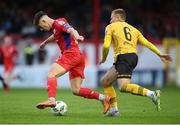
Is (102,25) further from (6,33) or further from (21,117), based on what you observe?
(21,117)

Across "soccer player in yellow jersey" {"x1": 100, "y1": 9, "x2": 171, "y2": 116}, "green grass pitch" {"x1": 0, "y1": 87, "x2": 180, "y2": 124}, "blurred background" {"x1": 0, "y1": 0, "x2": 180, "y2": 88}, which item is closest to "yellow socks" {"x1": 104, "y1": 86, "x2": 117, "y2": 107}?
"soccer player in yellow jersey" {"x1": 100, "y1": 9, "x2": 171, "y2": 116}

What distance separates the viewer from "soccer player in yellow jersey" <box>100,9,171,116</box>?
16.4 meters

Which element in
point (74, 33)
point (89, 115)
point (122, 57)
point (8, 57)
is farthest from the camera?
point (8, 57)

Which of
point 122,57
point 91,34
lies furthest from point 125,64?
point 91,34

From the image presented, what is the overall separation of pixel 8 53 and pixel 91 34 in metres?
5.70

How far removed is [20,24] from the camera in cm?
3747

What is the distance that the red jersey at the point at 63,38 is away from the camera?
16719 millimetres

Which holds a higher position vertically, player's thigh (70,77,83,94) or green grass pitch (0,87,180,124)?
player's thigh (70,77,83,94)

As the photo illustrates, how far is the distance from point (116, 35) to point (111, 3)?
2284 cm

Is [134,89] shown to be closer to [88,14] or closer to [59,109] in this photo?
[59,109]

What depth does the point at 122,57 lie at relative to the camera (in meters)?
16.6

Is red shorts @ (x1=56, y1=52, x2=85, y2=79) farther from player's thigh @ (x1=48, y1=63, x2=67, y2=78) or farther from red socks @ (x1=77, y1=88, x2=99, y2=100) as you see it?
red socks @ (x1=77, y1=88, x2=99, y2=100)

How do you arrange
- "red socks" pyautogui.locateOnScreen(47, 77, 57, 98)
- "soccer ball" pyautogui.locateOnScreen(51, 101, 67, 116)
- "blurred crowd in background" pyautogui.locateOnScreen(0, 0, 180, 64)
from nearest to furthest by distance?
"red socks" pyautogui.locateOnScreen(47, 77, 57, 98), "soccer ball" pyautogui.locateOnScreen(51, 101, 67, 116), "blurred crowd in background" pyautogui.locateOnScreen(0, 0, 180, 64)

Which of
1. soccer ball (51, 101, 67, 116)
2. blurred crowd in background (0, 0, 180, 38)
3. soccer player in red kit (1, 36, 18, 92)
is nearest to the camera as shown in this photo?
soccer ball (51, 101, 67, 116)
